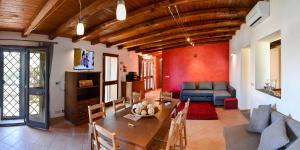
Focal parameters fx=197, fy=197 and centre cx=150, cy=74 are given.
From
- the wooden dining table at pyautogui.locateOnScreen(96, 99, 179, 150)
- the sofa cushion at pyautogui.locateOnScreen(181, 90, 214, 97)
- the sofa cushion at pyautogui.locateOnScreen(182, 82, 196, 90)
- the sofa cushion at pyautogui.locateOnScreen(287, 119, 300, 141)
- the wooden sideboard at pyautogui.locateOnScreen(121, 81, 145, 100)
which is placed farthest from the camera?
the sofa cushion at pyautogui.locateOnScreen(182, 82, 196, 90)

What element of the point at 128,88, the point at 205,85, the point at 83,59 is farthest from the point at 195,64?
the point at 83,59

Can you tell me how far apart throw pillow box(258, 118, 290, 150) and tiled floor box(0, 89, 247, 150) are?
1.29m

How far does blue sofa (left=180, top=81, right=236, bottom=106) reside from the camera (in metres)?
6.82

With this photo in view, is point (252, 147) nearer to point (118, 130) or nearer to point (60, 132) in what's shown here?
point (118, 130)

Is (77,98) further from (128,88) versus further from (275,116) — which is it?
(275,116)

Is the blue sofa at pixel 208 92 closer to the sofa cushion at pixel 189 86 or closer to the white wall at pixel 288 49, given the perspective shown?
the sofa cushion at pixel 189 86

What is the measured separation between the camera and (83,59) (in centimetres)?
588

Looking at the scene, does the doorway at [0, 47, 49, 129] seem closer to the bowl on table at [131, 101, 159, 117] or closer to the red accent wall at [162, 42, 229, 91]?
the bowl on table at [131, 101, 159, 117]

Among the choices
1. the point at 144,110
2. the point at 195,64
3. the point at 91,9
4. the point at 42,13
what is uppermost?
the point at 91,9

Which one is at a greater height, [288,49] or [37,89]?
[288,49]

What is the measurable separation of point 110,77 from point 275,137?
6098mm

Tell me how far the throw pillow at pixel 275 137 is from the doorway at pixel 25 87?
164 inches

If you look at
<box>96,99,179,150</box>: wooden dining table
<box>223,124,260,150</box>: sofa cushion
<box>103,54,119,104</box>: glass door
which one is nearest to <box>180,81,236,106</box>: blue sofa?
<box>103,54,119,104</box>: glass door

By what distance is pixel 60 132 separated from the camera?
4.11 meters
